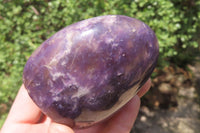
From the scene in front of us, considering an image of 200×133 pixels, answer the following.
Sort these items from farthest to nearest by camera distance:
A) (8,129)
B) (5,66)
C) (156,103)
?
(156,103), (5,66), (8,129)

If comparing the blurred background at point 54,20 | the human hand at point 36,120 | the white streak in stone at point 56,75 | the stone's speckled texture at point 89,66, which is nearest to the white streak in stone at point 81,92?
the stone's speckled texture at point 89,66

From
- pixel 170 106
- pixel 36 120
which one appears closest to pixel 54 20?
pixel 36 120

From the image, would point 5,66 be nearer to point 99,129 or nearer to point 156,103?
point 99,129

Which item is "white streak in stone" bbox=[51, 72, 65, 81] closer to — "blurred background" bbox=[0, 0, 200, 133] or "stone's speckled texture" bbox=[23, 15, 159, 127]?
"stone's speckled texture" bbox=[23, 15, 159, 127]

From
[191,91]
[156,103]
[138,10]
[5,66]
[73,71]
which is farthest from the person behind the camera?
[191,91]

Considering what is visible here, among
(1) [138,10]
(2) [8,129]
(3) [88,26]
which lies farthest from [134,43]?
(1) [138,10]

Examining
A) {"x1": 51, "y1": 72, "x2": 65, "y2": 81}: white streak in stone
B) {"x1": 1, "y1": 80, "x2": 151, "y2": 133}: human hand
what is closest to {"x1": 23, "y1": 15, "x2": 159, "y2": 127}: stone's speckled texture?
{"x1": 51, "y1": 72, "x2": 65, "y2": 81}: white streak in stone

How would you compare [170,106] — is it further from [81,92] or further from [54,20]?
[81,92]
